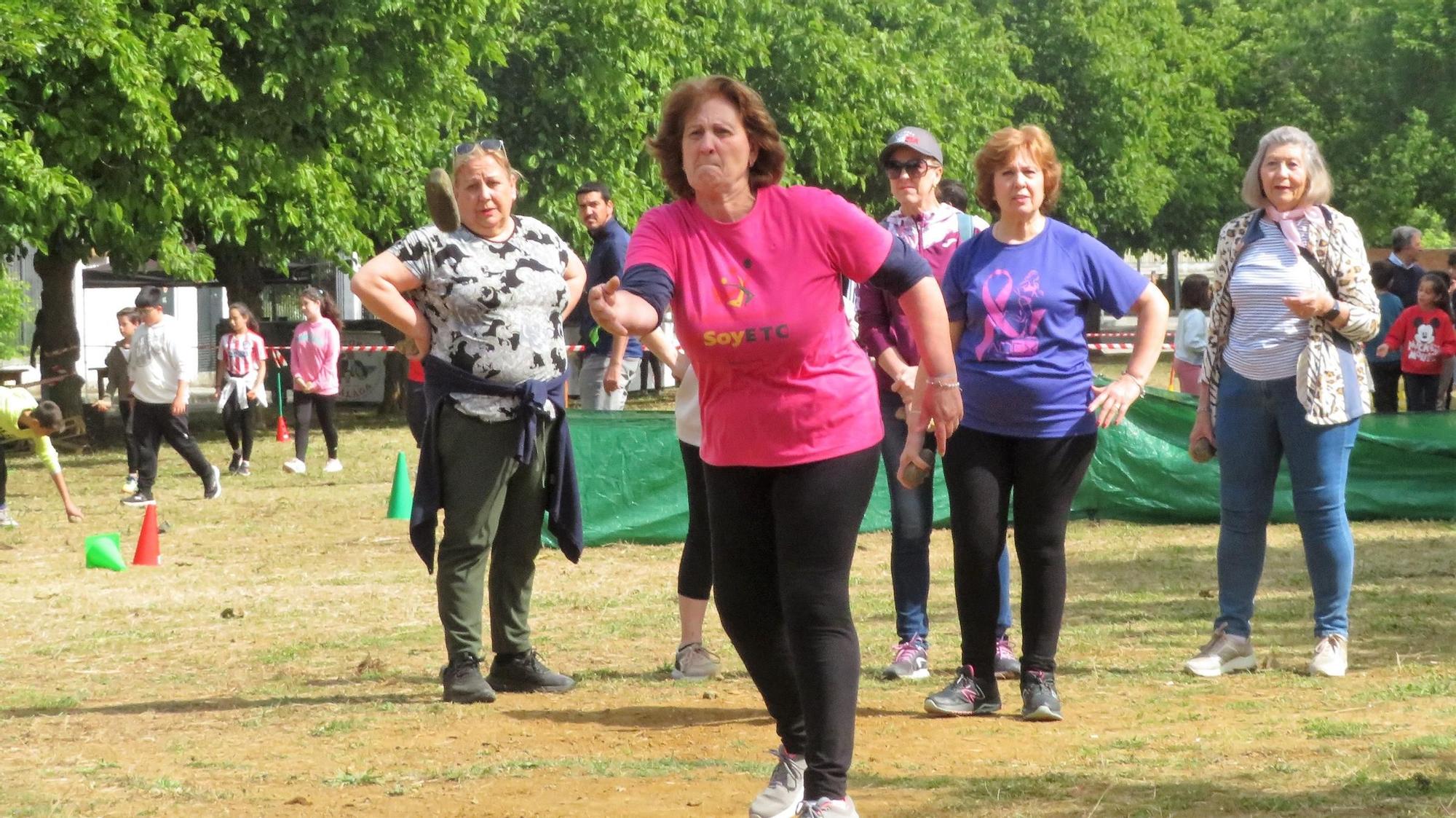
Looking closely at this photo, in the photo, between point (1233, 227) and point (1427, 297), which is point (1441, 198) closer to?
point (1427, 297)

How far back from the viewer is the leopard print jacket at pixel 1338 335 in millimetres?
6410

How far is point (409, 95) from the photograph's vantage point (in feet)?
68.4

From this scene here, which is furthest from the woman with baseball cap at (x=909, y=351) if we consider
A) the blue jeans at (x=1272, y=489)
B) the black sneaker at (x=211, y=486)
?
the black sneaker at (x=211, y=486)

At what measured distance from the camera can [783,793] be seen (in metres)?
4.62

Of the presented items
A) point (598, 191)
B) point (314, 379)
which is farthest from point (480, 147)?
point (314, 379)

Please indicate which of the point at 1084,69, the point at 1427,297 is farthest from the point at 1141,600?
the point at 1084,69

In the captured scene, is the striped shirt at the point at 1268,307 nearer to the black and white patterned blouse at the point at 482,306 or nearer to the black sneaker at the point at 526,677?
the black and white patterned blouse at the point at 482,306

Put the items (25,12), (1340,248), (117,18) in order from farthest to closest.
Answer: (117,18)
(25,12)
(1340,248)

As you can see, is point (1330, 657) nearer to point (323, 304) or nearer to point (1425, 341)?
point (1425, 341)

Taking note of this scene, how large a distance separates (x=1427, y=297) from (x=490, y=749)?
513 inches

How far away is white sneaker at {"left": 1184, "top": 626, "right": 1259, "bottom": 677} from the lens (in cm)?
661

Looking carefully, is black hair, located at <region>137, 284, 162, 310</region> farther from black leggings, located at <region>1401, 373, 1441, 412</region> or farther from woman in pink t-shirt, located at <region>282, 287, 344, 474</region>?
black leggings, located at <region>1401, 373, 1441, 412</region>

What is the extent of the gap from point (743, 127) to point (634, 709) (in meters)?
2.49

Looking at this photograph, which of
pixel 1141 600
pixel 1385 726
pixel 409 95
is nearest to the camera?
pixel 1385 726
